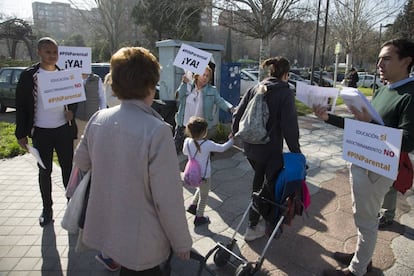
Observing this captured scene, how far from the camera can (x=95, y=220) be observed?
177 cm

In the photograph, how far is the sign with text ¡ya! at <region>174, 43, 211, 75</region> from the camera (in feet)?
14.1

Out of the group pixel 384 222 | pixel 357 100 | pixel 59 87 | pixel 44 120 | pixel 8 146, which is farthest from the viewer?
pixel 8 146

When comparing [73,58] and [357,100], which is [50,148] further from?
[357,100]

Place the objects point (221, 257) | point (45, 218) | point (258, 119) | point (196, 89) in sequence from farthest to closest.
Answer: point (196, 89) → point (45, 218) → point (258, 119) → point (221, 257)

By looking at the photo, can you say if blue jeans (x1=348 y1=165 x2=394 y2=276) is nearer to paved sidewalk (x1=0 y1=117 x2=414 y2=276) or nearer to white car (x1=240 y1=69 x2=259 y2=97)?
paved sidewalk (x1=0 y1=117 x2=414 y2=276)

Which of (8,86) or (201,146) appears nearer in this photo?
(201,146)

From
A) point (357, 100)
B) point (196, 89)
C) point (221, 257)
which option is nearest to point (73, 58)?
point (196, 89)

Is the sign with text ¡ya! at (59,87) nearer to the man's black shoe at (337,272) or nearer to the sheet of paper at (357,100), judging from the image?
the sheet of paper at (357,100)

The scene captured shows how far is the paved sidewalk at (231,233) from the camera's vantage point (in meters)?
2.87

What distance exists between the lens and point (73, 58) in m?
3.94

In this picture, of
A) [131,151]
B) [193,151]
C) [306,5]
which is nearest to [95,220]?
[131,151]

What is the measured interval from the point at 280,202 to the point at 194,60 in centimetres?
248

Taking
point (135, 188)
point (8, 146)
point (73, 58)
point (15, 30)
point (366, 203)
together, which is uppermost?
point (15, 30)

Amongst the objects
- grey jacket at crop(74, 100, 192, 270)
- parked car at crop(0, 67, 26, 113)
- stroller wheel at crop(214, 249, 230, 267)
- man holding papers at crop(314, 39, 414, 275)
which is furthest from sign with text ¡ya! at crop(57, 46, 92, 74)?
parked car at crop(0, 67, 26, 113)
